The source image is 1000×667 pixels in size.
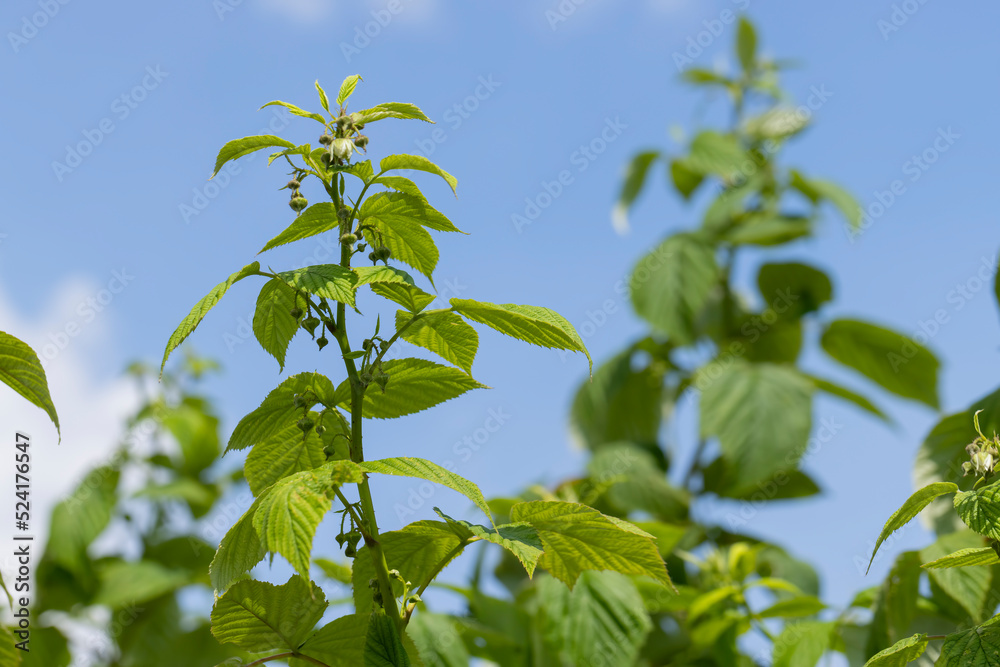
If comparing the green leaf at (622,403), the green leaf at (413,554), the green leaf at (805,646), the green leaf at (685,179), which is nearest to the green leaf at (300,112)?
the green leaf at (413,554)

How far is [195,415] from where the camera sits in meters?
2.36

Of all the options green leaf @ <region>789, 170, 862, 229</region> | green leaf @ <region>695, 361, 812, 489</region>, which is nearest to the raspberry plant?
green leaf @ <region>695, 361, 812, 489</region>

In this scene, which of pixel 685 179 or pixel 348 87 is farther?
pixel 685 179

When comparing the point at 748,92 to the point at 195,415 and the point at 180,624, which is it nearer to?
the point at 195,415

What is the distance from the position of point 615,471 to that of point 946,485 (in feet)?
3.35

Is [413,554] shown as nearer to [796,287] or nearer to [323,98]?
[323,98]

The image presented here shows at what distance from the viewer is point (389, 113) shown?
72 cm

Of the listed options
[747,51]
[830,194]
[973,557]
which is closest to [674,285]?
[830,194]

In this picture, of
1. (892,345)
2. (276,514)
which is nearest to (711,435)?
(892,345)

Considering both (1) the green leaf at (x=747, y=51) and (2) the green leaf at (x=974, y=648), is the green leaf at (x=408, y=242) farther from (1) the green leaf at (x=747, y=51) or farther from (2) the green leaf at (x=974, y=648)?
(1) the green leaf at (x=747, y=51)

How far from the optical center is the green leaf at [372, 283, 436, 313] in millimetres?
688

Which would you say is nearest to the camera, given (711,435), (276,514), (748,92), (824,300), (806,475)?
(276,514)

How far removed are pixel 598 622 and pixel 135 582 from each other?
1340 millimetres

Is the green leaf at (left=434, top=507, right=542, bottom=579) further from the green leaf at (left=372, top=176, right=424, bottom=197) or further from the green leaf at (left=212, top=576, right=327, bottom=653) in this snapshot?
the green leaf at (left=372, top=176, right=424, bottom=197)
